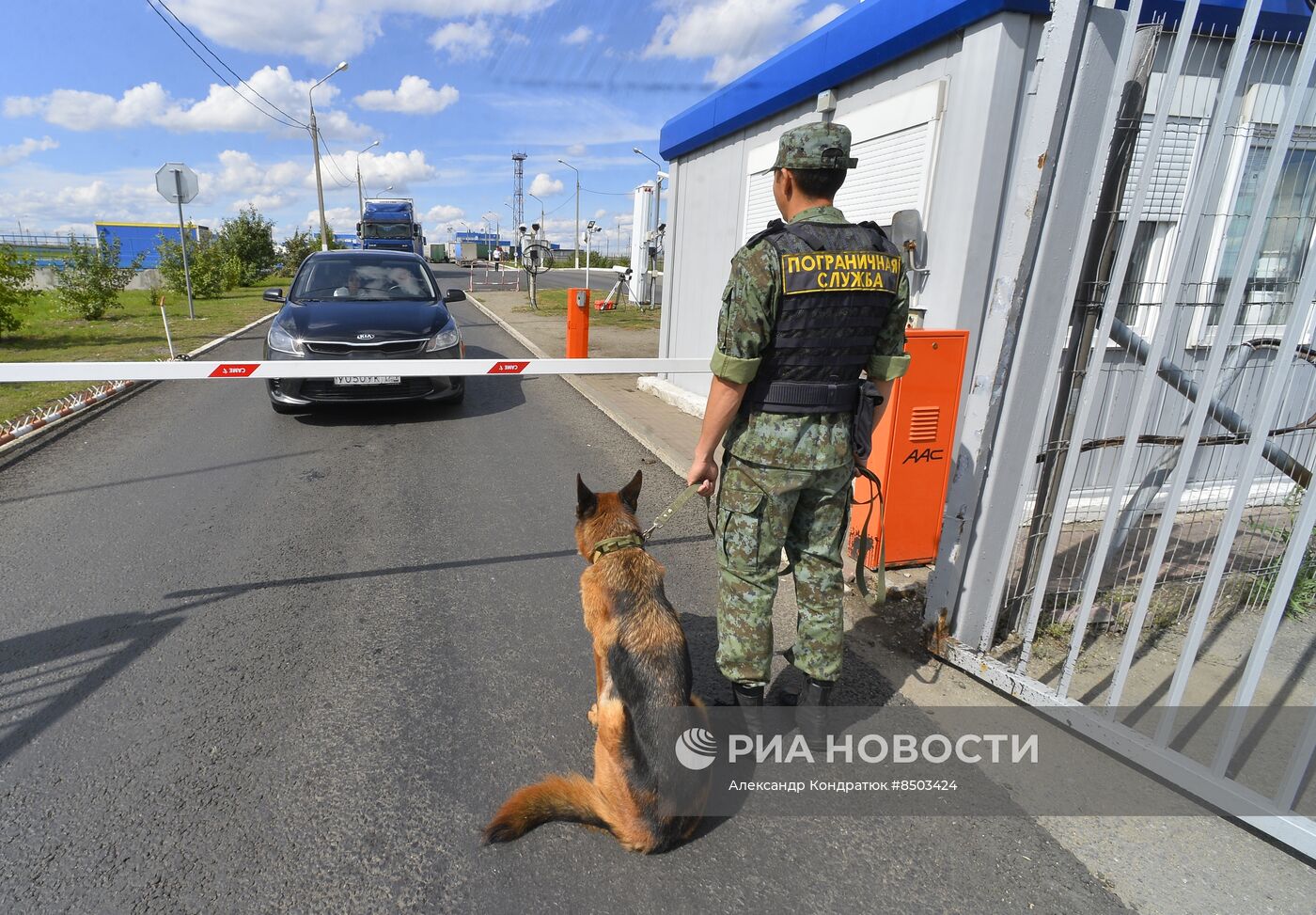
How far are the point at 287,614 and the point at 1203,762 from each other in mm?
4108

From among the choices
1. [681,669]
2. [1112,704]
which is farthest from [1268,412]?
[681,669]

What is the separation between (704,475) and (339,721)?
175cm

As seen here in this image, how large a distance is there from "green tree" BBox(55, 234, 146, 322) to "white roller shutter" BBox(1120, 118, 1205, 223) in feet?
59.9

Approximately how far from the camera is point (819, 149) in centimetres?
227

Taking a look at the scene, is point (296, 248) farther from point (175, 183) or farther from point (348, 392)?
point (348, 392)

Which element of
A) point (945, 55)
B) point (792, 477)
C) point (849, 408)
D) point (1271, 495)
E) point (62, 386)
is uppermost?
point (945, 55)

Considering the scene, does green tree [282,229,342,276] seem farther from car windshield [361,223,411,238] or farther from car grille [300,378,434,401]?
car grille [300,378,434,401]

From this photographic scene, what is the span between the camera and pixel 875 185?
525 cm

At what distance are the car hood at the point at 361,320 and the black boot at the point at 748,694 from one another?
19.3ft

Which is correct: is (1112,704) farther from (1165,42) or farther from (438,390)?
(438,390)

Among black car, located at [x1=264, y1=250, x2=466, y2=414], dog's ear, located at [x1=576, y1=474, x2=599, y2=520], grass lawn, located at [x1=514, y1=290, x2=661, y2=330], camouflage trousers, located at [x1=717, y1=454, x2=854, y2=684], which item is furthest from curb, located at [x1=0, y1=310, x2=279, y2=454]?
grass lawn, located at [x1=514, y1=290, x2=661, y2=330]

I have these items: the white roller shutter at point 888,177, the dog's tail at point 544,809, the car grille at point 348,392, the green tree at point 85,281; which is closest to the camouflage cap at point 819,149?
the dog's tail at point 544,809

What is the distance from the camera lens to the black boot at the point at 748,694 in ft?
8.48

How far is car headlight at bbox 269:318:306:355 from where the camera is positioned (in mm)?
6980
